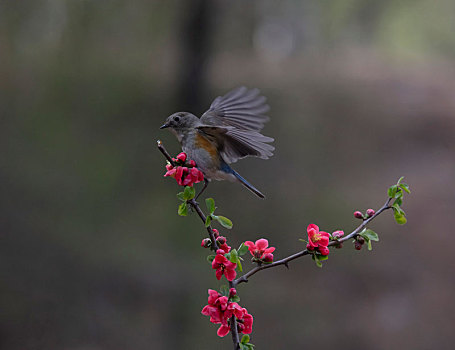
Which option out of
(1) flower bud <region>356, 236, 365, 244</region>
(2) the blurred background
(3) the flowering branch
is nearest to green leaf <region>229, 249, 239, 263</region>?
(3) the flowering branch

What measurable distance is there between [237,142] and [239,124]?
14cm

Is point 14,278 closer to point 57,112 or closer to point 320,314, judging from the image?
point 57,112

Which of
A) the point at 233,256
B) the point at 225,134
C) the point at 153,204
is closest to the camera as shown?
the point at 233,256

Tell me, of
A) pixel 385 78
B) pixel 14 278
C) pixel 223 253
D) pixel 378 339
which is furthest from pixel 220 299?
pixel 385 78

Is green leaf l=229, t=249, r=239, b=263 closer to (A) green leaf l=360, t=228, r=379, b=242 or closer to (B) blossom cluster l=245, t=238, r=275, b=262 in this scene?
(B) blossom cluster l=245, t=238, r=275, b=262

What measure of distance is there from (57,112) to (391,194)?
2.72 m

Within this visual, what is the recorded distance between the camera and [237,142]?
1.21 metres

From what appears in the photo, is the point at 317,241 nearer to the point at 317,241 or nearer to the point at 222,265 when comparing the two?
the point at 317,241

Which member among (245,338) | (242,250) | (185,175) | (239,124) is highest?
(239,124)

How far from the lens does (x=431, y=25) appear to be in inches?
250

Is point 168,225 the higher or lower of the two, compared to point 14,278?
higher

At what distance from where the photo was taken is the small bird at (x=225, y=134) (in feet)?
3.83

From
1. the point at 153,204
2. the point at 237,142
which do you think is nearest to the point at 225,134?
the point at 237,142

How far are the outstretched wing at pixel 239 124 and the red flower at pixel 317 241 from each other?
240 millimetres
